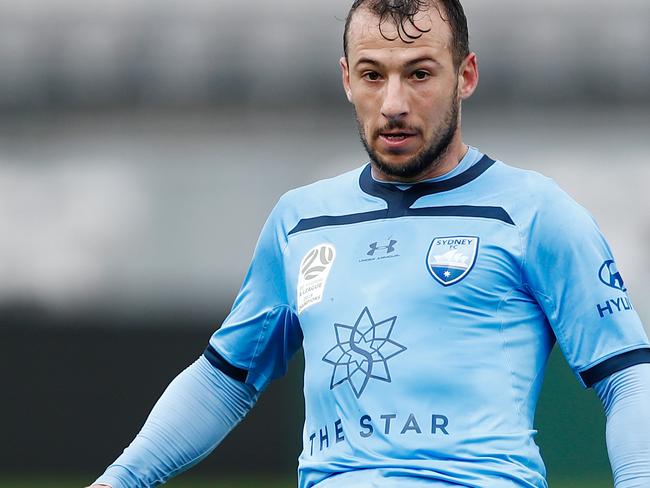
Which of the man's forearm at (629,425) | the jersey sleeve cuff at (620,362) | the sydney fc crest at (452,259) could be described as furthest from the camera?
the sydney fc crest at (452,259)

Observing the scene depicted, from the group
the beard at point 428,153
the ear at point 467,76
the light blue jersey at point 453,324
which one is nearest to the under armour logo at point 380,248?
the light blue jersey at point 453,324

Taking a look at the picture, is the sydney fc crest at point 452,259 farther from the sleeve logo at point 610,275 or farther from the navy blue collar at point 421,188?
the sleeve logo at point 610,275

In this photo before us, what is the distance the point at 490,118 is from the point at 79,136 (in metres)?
3.56

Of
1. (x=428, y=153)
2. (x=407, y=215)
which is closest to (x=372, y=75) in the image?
(x=428, y=153)

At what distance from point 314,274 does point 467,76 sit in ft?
1.97

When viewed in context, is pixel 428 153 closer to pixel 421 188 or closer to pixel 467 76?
pixel 421 188

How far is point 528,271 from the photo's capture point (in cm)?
294

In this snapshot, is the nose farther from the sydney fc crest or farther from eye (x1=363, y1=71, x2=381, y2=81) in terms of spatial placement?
the sydney fc crest

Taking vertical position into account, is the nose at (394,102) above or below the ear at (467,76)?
below

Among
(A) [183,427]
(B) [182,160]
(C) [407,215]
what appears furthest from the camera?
(B) [182,160]

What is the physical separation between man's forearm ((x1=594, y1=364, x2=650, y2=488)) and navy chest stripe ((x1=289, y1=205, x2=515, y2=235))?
0.44 meters

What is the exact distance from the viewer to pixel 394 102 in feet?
9.87

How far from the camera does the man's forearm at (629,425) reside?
2701 mm

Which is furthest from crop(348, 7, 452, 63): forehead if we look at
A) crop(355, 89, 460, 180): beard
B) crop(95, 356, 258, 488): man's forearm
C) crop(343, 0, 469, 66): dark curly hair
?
crop(95, 356, 258, 488): man's forearm
